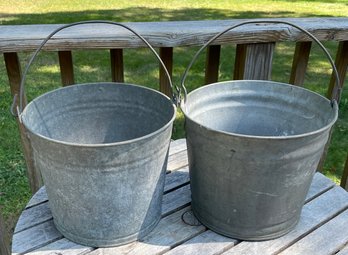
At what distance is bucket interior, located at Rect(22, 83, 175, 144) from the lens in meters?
1.22

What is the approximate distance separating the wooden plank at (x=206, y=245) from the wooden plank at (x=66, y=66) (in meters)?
0.81

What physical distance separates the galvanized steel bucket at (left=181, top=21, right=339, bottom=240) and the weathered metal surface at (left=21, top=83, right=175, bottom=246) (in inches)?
4.5

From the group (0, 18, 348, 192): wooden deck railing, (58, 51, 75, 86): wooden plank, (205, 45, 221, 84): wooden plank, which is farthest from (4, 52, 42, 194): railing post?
(205, 45, 221, 84): wooden plank

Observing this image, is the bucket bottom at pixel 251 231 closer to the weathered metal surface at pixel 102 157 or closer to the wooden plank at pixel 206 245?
the wooden plank at pixel 206 245

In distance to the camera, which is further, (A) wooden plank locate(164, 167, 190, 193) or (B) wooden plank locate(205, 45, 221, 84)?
(B) wooden plank locate(205, 45, 221, 84)

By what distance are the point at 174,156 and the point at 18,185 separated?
1.21m

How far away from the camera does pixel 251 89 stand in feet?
4.37

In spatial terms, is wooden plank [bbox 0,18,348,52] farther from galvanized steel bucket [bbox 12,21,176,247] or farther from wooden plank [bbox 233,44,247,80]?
galvanized steel bucket [bbox 12,21,176,247]

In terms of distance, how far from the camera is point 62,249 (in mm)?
1151

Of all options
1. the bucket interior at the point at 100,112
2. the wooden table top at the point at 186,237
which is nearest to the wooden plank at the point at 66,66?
the bucket interior at the point at 100,112

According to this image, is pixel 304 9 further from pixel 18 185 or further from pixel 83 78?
pixel 18 185

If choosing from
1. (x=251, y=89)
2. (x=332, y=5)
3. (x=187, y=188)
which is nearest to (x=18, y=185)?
(x=187, y=188)

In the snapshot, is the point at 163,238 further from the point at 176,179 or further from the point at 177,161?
the point at 177,161

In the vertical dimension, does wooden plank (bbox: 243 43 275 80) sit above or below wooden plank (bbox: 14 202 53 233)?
above
